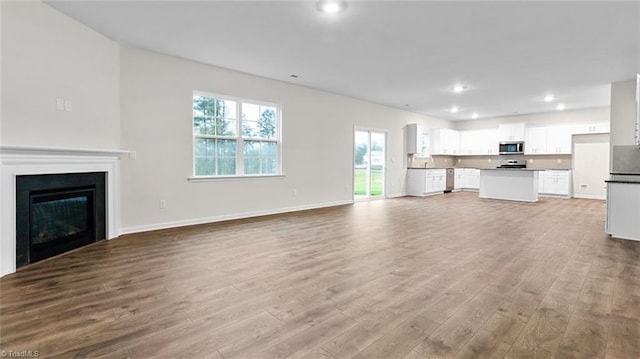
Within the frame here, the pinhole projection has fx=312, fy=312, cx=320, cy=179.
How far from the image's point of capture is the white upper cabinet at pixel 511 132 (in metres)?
10.2

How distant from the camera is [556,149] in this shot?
9594 mm

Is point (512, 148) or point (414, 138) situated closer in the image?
point (414, 138)

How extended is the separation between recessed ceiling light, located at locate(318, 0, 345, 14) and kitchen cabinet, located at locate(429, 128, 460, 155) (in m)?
8.50

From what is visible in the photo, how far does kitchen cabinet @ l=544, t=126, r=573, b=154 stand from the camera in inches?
369

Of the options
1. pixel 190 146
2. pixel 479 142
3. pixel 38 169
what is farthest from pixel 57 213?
pixel 479 142

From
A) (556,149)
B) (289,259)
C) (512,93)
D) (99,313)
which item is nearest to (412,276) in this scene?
(289,259)

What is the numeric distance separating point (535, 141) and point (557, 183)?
148 centimetres

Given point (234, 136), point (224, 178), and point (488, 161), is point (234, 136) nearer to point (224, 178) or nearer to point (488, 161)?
point (224, 178)

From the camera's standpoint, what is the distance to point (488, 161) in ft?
37.7

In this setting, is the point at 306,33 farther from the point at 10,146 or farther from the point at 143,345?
the point at 143,345

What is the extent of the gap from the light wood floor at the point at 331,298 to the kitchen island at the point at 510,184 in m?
4.12

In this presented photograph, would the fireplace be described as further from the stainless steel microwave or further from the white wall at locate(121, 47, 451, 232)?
the stainless steel microwave

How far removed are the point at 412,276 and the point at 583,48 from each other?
423 cm

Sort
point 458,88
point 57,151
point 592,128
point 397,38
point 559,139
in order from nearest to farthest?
point 57,151 → point 397,38 → point 458,88 → point 592,128 → point 559,139
